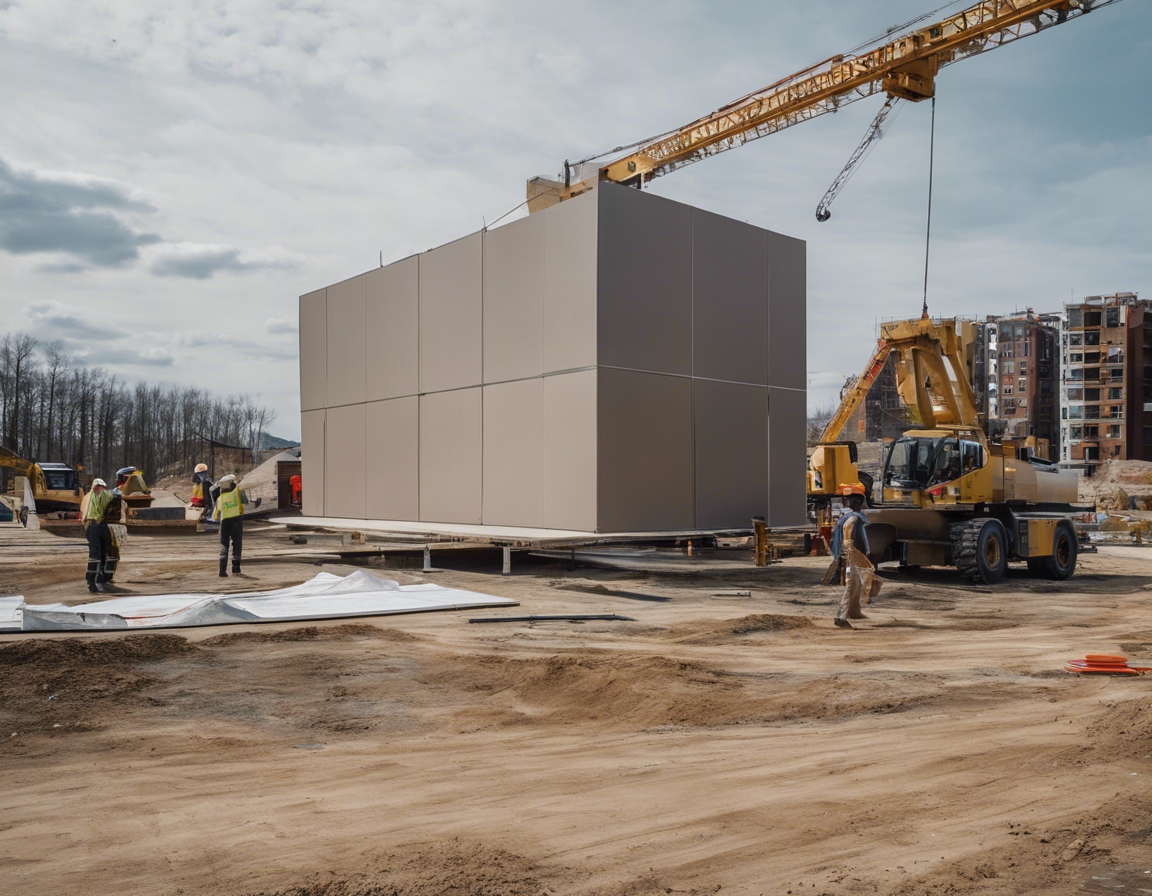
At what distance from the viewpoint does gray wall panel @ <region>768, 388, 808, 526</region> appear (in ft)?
75.4

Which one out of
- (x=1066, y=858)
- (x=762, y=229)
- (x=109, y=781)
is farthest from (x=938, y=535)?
(x=109, y=781)

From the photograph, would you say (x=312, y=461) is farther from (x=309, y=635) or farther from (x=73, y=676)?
(x=73, y=676)

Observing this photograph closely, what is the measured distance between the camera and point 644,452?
1978 centimetres

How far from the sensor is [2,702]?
311 inches

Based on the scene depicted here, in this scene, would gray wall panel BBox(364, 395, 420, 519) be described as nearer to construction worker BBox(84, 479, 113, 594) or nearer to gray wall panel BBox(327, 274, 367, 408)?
gray wall panel BBox(327, 274, 367, 408)

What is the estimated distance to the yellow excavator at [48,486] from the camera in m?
43.4

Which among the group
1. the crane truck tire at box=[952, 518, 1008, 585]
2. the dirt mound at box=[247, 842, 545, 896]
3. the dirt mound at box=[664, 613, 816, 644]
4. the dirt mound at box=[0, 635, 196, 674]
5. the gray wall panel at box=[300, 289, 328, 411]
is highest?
the gray wall panel at box=[300, 289, 328, 411]

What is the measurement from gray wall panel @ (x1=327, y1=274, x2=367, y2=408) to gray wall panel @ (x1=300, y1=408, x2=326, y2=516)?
4.03ft

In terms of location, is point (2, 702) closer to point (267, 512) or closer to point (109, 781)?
point (109, 781)

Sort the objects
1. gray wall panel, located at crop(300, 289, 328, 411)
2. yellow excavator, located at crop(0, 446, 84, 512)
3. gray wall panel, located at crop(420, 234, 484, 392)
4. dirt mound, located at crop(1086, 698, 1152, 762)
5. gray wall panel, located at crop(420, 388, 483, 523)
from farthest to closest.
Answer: yellow excavator, located at crop(0, 446, 84, 512)
gray wall panel, located at crop(300, 289, 328, 411)
gray wall panel, located at crop(420, 234, 484, 392)
gray wall panel, located at crop(420, 388, 483, 523)
dirt mound, located at crop(1086, 698, 1152, 762)

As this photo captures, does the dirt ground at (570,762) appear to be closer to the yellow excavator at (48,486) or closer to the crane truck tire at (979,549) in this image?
the crane truck tire at (979,549)

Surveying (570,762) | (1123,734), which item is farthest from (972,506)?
(570,762)

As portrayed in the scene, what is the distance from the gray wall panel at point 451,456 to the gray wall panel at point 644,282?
14.2ft

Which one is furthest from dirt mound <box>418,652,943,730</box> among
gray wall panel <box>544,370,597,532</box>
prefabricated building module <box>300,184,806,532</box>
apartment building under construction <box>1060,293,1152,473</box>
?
apartment building under construction <box>1060,293,1152,473</box>
